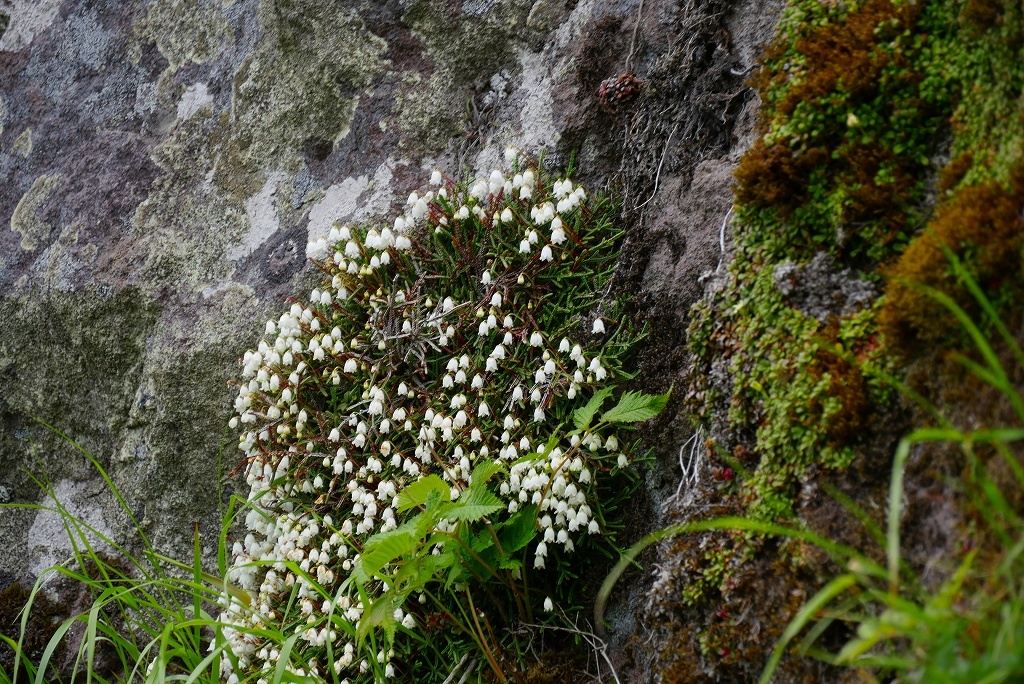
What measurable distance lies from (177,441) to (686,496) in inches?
106

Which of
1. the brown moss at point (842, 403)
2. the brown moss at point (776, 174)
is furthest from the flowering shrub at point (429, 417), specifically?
the brown moss at point (776, 174)

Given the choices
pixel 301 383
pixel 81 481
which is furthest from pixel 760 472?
pixel 81 481

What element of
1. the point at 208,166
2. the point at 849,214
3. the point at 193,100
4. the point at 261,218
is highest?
the point at 193,100

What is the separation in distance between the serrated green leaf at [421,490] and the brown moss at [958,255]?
1421 millimetres

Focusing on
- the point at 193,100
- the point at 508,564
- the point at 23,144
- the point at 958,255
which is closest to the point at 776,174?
the point at 958,255

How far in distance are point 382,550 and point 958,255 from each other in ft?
5.83

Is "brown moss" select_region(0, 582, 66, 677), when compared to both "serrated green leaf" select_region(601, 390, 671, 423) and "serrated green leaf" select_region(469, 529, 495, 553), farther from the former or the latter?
"serrated green leaf" select_region(601, 390, 671, 423)

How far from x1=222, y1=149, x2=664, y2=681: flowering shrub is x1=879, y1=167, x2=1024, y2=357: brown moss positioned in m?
0.89

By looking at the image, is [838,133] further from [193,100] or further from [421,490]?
[193,100]

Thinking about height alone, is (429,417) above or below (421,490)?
below

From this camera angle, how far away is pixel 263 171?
434cm

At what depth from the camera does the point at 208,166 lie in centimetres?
443

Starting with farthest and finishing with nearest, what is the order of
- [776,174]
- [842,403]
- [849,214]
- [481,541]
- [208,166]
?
[208,166], [481,541], [776,174], [849,214], [842,403]

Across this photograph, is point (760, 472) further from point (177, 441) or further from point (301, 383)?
point (177, 441)
